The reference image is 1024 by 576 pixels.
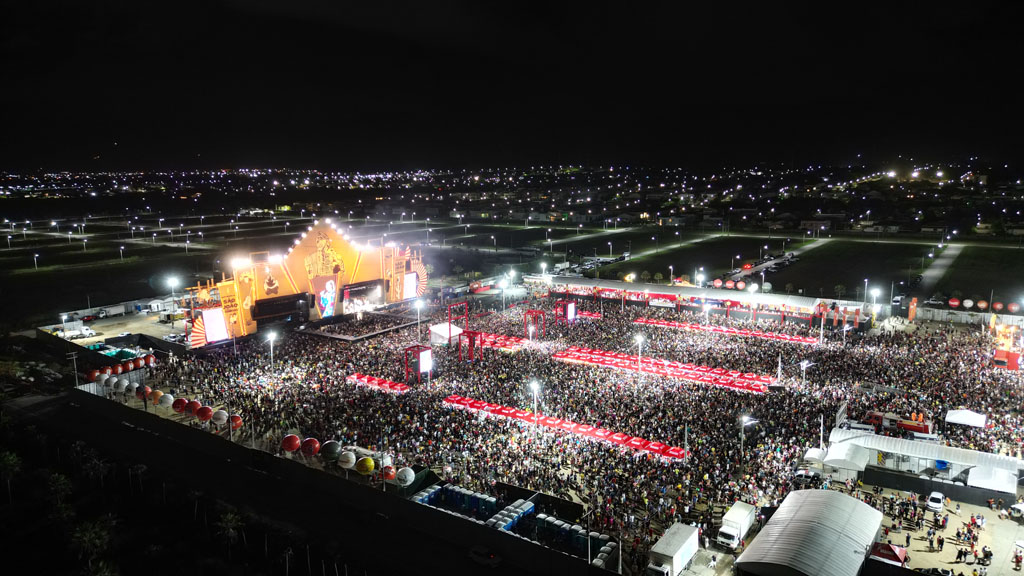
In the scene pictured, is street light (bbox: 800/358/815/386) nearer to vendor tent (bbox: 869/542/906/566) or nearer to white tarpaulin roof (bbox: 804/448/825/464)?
white tarpaulin roof (bbox: 804/448/825/464)

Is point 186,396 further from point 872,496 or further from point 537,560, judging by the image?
point 872,496

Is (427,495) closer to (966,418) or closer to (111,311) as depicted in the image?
(966,418)

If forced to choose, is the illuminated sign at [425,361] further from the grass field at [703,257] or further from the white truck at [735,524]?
the grass field at [703,257]

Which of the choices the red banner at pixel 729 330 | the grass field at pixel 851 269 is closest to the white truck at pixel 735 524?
the red banner at pixel 729 330

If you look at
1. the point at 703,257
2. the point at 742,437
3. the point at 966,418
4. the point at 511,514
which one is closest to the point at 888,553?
the point at 742,437

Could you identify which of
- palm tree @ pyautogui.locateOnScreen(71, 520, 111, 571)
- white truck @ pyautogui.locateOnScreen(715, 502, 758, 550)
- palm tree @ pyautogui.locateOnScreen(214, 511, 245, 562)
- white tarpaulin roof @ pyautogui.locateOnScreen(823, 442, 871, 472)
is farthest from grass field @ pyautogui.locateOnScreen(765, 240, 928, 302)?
palm tree @ pyautogui.locateOnScreen(71, 520, 111, 571)
